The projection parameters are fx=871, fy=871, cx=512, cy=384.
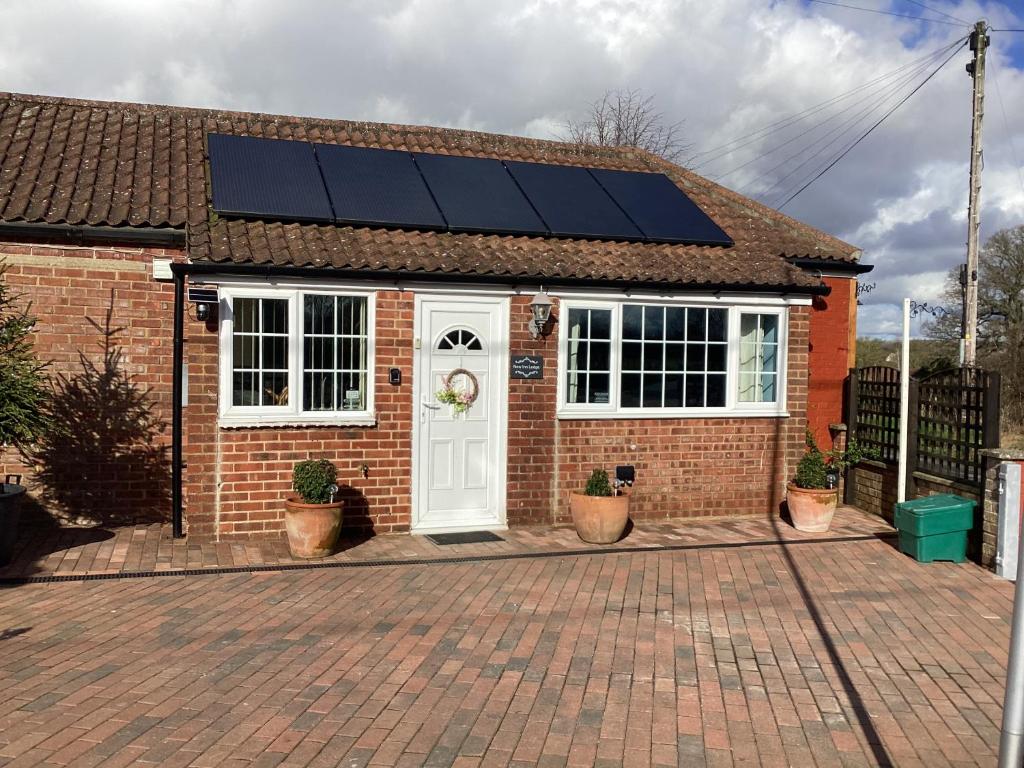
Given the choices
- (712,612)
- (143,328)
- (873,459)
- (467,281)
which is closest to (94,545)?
(143,328)

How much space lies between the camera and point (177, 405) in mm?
8891

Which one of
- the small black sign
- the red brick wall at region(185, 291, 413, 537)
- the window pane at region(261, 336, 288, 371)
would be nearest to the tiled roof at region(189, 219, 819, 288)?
the red brick wall at region(185, 291, 413, 537)

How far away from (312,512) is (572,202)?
17.8ft

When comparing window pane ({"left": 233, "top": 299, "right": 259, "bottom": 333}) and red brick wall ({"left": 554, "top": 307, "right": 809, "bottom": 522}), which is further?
red brick wall ({"left": 554, "top": 307, "right": 809, "bottom": 522})

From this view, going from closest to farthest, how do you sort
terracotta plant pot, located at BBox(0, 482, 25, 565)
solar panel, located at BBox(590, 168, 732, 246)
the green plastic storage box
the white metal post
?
the white metal post, terracotta plant pot, located at BBox(0, 482, 25, 565), the green plastic storage box, solar panel, located at BBox(590, 168, 732, 246)

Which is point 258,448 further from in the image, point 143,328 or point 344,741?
point 344,741

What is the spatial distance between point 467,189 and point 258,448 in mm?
4266

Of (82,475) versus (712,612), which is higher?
(82,475)

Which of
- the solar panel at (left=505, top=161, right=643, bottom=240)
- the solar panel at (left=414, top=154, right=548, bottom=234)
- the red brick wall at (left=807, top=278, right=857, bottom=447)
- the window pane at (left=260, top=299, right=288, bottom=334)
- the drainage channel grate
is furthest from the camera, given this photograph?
the red brick wall at (left=807, top=278, right=857, bottom=447)

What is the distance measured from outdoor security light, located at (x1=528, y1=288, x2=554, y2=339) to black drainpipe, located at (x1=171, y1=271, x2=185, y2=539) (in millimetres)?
3606

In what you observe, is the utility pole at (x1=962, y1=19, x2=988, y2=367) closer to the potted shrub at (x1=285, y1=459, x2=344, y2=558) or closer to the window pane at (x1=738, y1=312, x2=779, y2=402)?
the window pane at (x1=738, y1=312, x2=779, y2=402)

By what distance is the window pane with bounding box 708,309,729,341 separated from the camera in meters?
10.4

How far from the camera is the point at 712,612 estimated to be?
6.75 meters

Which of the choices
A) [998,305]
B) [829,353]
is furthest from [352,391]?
[998,305]
